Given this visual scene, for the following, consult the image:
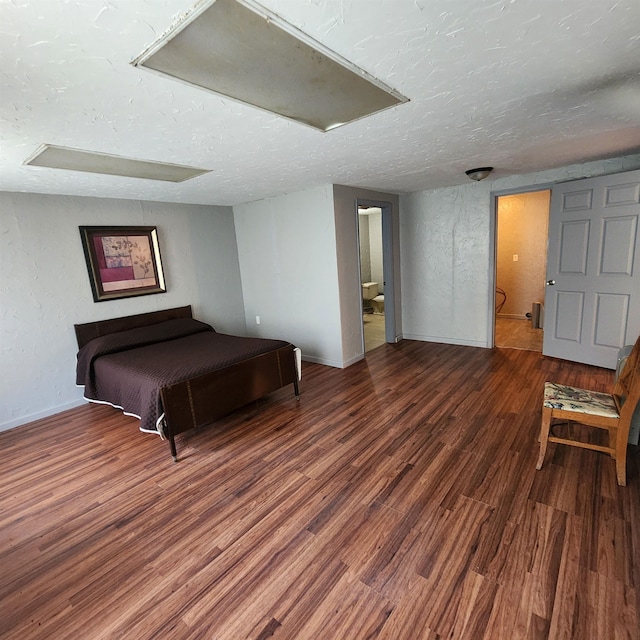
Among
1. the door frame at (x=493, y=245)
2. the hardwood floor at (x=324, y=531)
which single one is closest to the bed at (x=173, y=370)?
the hardwood floor at (x=324, y=531)

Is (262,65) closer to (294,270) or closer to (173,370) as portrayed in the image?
(173,370)

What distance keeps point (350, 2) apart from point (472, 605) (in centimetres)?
227

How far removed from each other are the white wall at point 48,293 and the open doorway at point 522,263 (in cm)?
504

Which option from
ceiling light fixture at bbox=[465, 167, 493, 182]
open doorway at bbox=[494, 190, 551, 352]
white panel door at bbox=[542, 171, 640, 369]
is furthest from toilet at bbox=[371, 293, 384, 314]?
ceiling light fixture at bbox=[465, 167, 493, 182]

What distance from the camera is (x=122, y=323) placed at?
3.82m

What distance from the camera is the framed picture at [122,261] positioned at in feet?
11.9

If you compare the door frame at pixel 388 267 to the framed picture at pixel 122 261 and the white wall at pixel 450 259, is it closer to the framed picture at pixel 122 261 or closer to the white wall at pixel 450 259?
the white wall at pixel 450 259

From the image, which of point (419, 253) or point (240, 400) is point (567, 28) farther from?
point (419, 253)

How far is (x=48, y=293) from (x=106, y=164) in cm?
167

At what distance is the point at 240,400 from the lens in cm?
295

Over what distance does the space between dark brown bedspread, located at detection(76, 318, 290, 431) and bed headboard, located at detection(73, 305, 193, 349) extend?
0.54ft

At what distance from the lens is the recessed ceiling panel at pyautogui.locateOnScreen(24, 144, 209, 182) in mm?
2218

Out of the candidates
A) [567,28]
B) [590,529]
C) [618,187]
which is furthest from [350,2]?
[618,187]

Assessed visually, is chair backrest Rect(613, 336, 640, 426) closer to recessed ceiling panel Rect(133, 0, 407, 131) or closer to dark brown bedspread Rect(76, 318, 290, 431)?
recessed ceiling panel Rect(133, 0, 407, 131)
